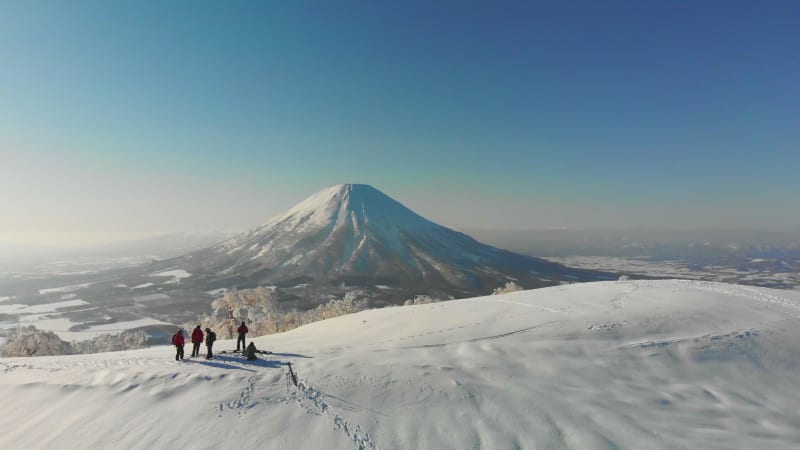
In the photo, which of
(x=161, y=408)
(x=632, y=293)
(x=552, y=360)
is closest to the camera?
(x=161, y=408)

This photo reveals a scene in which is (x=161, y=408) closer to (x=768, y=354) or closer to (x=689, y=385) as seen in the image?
(x=689, y=385)

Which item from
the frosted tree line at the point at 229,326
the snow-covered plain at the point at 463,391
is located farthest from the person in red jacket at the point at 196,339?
the frosted tree line at the point at 229,326

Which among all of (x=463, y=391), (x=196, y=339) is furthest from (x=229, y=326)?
(x=463, y=391)

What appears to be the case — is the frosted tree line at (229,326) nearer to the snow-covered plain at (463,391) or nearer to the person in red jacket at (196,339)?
the person in red jacket at (196,339)

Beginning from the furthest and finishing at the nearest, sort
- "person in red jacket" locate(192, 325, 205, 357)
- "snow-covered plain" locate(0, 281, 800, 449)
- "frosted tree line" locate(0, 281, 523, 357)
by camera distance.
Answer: "frosted tree line" locate(0, 281, 523, 357), "person in red jacket" locate(192, 325, 205, 357), "snow-covered plain" locate(0, 281, 800, 449)

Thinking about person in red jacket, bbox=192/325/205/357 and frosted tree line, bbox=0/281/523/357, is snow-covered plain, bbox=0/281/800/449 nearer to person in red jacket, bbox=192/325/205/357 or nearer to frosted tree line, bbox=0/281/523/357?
person in red jacket, bbox=192/325/205/357

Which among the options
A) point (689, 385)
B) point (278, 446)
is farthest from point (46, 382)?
point (689, 385)

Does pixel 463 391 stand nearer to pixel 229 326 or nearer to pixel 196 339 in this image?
pixel 196 339

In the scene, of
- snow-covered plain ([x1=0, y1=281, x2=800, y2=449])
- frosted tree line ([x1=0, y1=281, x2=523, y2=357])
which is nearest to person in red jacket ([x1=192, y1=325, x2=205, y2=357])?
snow-covered plain ([x1=0, y1=281, x2=800, y2=449])

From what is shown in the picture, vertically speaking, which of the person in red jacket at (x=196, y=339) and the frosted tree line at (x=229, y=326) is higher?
the person in red jacket at (x=196, y=339)
